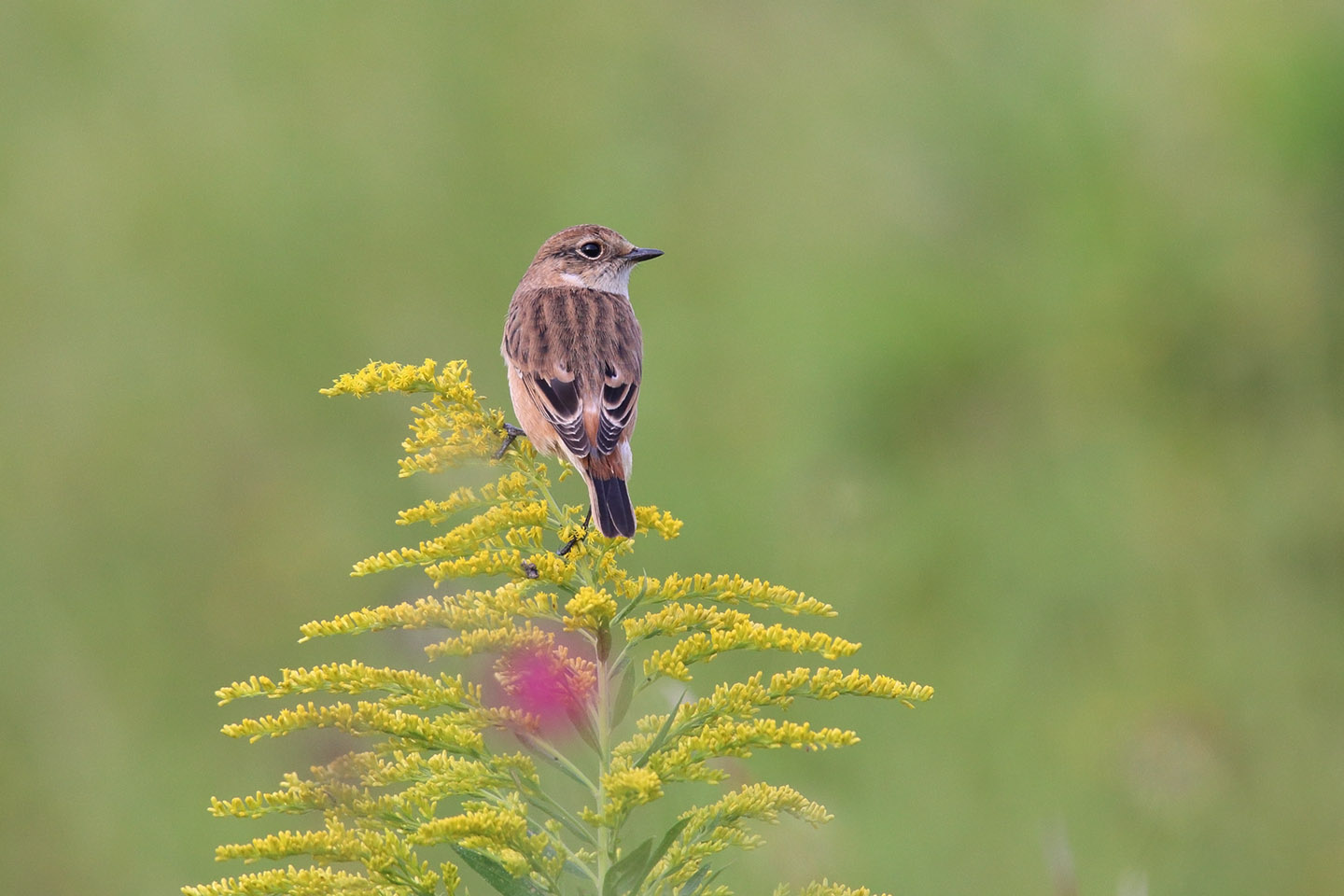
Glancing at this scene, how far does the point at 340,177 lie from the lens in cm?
1010

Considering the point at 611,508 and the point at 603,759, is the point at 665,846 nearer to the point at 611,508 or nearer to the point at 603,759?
the point at 603,759

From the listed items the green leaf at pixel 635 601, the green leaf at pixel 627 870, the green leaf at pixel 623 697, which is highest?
the green leaf at pixel 635 601

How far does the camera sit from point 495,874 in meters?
2.92

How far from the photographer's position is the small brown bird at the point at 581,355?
5410 mm

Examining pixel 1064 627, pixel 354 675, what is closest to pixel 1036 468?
pixel 1064 627

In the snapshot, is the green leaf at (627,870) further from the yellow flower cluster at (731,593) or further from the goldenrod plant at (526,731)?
the yellow flower cluster at (731,593)

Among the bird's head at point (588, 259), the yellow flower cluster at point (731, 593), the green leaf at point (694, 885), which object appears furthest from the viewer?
the bird's head at point (588, 259)

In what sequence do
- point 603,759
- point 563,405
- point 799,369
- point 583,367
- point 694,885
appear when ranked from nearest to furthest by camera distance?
point 694,885 < point 603,759 < point 563,405 < point 583,367 < point 799,369

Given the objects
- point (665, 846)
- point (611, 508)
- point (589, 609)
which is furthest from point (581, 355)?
point (665, 846)

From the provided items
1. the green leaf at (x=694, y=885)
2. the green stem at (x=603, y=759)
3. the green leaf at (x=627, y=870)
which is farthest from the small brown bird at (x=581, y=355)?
the green leaf at (x=627, y=870)

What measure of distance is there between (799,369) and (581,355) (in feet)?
11.4

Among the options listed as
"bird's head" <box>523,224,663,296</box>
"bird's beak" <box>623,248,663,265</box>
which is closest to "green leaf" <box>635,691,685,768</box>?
"bird's beak" <box>623,248,663,265</box>

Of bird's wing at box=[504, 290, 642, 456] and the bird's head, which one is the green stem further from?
the bird's head

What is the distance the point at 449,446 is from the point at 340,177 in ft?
22.0
